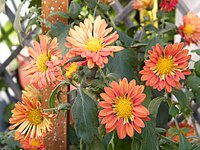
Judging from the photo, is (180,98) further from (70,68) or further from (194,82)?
(70,68)

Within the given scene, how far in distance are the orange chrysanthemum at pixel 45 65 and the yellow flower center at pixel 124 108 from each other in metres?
0.13

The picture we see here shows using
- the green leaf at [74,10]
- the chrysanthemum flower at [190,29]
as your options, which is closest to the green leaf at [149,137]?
the green leaf at [74,10]

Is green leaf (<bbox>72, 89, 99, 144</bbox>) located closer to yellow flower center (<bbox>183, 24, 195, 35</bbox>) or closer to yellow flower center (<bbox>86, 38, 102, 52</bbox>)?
yellow flower center (<bbox>86, 38, 102, 52</bbox>)

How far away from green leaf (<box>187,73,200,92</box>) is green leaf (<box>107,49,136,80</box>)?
0.12 meters

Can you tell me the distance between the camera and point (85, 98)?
882mm

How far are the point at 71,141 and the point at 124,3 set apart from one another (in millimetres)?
1084

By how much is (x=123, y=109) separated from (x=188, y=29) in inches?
18.1

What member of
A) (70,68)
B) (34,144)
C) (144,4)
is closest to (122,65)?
(70,68)

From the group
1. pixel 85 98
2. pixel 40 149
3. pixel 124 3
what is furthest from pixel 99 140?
pixel 124 3

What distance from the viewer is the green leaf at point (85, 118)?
2.84ft

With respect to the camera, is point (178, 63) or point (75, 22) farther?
point (75, 22)

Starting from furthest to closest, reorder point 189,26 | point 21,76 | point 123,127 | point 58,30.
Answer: point 21,76 < point 189,26 < point 58,30 < point 123,127

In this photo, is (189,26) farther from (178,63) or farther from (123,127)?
(123,127)

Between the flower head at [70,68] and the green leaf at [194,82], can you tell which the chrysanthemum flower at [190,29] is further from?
the flower head at [70,68]
